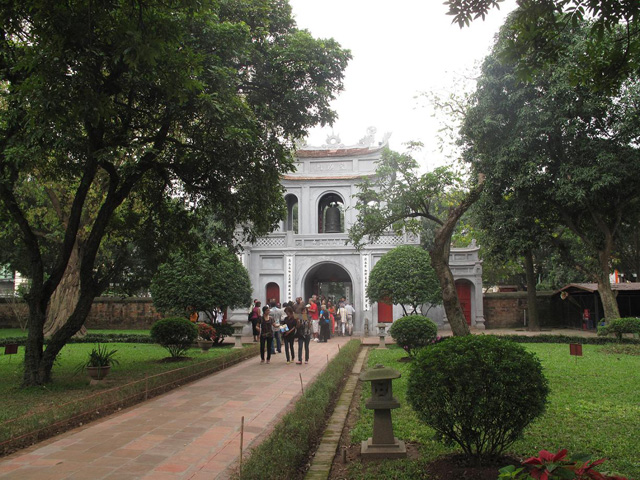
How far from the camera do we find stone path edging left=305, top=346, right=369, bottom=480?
4.74 m

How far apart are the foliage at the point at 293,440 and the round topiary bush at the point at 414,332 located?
461cm

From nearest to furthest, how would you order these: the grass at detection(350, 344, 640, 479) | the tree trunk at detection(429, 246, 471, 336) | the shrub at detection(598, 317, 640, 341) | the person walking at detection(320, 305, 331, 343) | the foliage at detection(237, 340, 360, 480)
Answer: the foliage at detection(237, 340, 360, 480), the grass at detection(350, 344, 640, 479), the tree trunk at detection(429, 246, 471, 336), the shrub at detection(598, 317, 640, 341), the person walking at detection(320, 305, 331, 343)

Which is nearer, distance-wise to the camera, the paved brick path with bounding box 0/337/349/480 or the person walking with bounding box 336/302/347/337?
the paved brick path with bounding box 0/337/349/480

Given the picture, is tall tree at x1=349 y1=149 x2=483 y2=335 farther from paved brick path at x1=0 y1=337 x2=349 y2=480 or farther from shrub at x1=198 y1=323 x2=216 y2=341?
shrub at x1=198 y1=323 x2=216 y2=341

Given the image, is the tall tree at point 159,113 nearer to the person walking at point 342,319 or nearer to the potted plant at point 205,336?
the potted plant at point 205,336

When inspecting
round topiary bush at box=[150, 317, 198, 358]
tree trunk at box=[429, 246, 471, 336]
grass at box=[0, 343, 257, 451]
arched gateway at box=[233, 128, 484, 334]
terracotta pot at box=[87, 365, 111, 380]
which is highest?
arched gateway at box=[233, 128, 484, 334]

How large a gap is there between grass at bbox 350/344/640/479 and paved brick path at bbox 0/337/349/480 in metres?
1.44

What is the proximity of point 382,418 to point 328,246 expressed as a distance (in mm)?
18818

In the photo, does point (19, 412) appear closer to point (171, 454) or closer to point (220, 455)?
point (171, 454)

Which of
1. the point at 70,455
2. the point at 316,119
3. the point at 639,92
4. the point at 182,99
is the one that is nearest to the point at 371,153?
the point at 639,92

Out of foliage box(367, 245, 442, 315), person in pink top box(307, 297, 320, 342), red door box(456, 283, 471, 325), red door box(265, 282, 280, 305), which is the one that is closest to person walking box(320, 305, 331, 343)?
person in pink top box(307, 297, 320, 342)

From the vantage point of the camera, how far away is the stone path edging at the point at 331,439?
187 inches

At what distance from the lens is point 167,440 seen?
5703 mm

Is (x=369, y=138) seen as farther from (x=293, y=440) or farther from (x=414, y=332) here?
(x=293, y=440)
